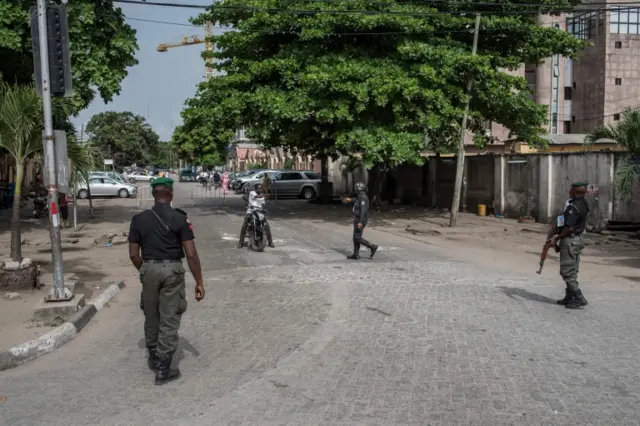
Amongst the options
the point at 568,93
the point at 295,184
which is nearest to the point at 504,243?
the point at 295,184

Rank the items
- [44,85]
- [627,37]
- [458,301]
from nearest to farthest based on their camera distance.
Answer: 1. [44,85]
2. [458,301]
3. [627,37]

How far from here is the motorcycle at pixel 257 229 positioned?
14852 mm

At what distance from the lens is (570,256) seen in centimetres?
845

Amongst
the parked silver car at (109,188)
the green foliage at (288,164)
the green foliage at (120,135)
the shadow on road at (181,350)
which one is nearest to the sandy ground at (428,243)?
the shadow on road at (181,350)

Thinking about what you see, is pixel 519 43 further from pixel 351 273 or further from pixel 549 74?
pixel 549 74

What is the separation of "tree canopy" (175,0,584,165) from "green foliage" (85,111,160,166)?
238 feet

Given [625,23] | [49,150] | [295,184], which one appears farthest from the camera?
[625,23]

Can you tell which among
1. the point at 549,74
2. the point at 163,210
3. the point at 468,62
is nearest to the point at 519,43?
the point at 468,62

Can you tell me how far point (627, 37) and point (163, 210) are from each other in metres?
50.1

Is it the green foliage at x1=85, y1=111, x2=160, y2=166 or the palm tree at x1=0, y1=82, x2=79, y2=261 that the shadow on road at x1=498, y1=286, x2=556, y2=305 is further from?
the green foliage at x1=85, y1=111, x2=160, y2=166

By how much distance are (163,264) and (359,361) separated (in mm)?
2075

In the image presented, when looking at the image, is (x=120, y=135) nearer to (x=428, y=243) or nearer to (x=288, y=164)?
(x=288, y=164)

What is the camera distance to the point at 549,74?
4859 cm

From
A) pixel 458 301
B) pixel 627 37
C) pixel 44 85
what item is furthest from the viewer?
pixel 627 37
